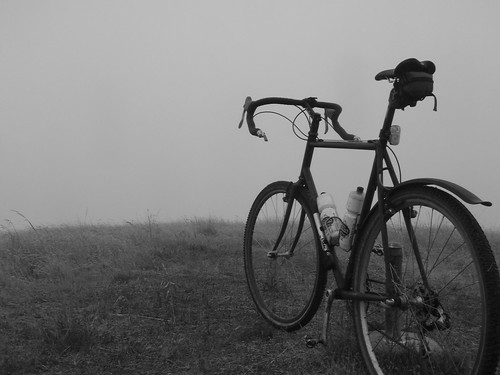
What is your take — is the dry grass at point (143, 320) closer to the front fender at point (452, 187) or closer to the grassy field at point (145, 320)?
the grassy field at point (145, 320)

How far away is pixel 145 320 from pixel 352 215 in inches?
81.5

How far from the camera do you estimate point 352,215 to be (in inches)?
113

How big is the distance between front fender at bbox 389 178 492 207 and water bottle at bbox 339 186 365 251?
50cm

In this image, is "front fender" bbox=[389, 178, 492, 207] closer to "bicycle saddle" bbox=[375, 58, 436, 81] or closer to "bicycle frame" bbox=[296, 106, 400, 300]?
"bicycle frame" bbox=[296, 106, 400, 300]

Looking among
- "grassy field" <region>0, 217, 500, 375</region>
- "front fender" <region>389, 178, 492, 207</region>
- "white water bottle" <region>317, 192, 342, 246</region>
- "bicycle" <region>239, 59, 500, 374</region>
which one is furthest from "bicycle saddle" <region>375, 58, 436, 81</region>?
"grassy field" <region>0, 217, 500, 375</region>

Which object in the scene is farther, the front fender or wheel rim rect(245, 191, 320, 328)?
wheel rim rect(245, 191, 320, 328)

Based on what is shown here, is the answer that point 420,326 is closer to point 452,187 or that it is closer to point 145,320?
point 452,187

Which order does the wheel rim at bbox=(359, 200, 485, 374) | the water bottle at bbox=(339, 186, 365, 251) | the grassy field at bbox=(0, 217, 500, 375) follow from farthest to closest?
the grassy field at bbox=(0, 217, 500, 375)
the water bottle at bbox=(339, 186, 365, 251)
the wheel rim at bbox=(359, 200, 485, 374)

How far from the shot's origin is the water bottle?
113 inches

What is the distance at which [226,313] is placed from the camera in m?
4.04

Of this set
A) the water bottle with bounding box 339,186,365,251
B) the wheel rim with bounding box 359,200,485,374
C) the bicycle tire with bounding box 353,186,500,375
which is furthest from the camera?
the water bottle with bounding box 339,186,365,251

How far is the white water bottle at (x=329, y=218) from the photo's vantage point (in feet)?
10.0

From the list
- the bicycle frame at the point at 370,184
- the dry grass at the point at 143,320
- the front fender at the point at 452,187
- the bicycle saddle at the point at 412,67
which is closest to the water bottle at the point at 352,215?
the bicycle frame at the point at 370,184

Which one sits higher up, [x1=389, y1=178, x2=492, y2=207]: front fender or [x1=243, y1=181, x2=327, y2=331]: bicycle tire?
[x1=389, y1=178, x2=492, y2=207]: front fender
